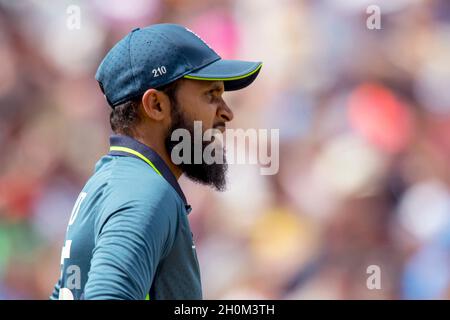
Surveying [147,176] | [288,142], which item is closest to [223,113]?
[147,176]

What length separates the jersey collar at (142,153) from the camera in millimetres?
1657

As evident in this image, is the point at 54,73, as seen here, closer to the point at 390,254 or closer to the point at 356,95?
the point at 356,95

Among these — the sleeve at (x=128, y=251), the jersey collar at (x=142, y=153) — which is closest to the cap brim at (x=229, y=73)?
the jersey collar at (x=142, y=153)

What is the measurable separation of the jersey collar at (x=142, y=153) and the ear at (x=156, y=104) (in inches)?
2.6

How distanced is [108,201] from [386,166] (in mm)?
2478

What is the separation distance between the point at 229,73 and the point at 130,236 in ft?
1.77

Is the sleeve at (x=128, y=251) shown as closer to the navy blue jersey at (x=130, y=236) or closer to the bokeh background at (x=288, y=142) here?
the navy blue jersey at (x=130, y=236)

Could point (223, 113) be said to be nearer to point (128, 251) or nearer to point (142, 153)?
point (142, 153)

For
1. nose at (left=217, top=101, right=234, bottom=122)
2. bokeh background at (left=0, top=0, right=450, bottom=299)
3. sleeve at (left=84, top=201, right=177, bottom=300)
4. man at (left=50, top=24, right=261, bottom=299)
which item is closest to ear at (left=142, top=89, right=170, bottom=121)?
man at (left=50, top=24, right=261, bottom=299)

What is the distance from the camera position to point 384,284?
3.62 m

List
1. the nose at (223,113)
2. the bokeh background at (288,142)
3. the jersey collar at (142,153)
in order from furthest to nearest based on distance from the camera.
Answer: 1. the bokeh background at (288,142)
2. the nose at (223,113)
3. the jersey collar at (142,153)

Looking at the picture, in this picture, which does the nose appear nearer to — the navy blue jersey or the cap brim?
the cap brim

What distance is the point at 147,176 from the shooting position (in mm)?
1518
